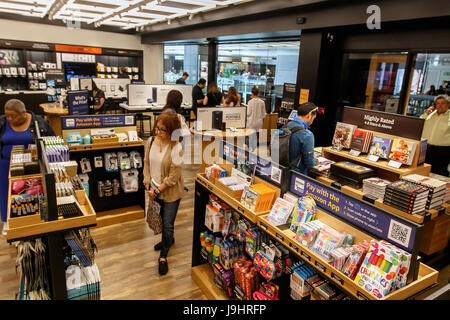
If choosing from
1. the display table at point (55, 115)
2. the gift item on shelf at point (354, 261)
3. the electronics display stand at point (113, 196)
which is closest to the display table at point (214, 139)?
the electronics display stand at point (113, 196)

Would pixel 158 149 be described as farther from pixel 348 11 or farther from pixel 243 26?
pixel 243 26

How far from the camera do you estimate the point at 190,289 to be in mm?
3311

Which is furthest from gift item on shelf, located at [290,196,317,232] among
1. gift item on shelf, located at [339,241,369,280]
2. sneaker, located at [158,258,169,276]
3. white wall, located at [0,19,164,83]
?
white wall, located at [0,19,164,83]

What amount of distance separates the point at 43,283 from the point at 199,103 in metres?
7.63

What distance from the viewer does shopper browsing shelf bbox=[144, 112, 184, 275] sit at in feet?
10.4

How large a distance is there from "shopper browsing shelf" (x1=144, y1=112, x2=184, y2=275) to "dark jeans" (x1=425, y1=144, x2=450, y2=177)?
3.96m

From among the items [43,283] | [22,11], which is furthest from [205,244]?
[22,11]

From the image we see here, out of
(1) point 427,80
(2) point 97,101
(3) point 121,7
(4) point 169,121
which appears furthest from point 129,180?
(3) point 121,7

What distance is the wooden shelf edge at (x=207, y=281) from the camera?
3.05 meters

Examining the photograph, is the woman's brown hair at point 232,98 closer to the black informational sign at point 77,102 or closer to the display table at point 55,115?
the black informational sign at point 77,102

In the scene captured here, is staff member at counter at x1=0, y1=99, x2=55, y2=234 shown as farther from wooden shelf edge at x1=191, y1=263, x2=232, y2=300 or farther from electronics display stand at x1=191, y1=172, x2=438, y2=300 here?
wooden shelf edge at x1=191, y1=263, x2=232, y2=300

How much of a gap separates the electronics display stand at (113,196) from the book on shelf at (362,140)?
9.40ft

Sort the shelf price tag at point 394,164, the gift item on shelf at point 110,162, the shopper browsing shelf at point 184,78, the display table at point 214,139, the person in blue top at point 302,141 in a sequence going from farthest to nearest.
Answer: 1. the shopper browsing shelf at point 184,78
2. the display table at point 214,139
3. the gift item on shelf at point 110,162
4. the shelf price tag at point 394,164
5. the person in blue top at point 302,141

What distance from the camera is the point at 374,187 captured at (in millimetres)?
3348
